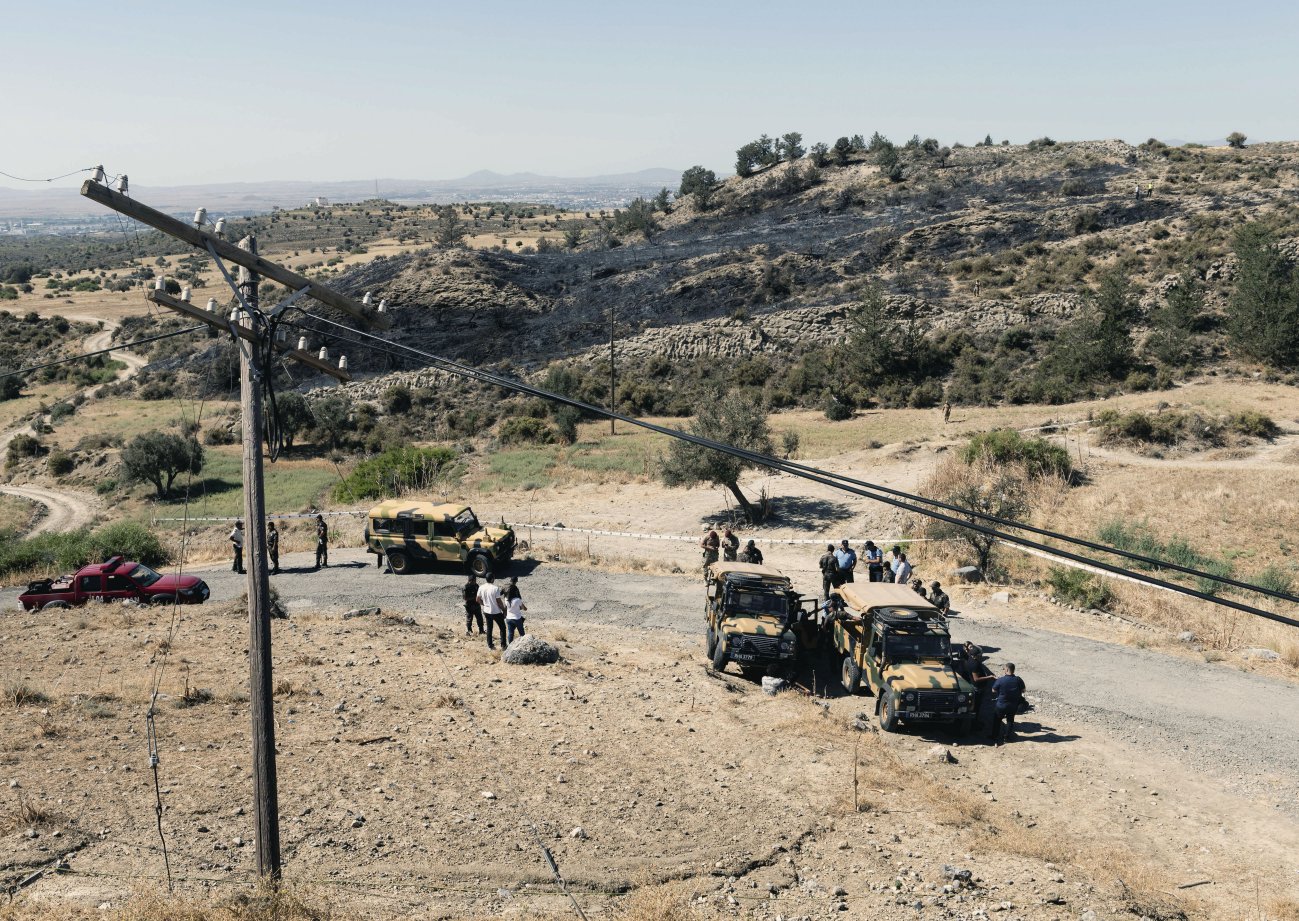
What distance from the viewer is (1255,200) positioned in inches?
2633

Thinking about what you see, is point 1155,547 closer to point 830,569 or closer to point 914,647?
point 830,569

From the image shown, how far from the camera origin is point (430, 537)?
25109mm

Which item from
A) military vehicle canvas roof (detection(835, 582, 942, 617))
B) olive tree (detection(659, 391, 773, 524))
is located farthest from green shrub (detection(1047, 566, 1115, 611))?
olive tree (detection(659, 391, 773, 524))

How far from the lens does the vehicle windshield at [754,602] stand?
17.5 meters

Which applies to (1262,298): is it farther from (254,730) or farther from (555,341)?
(254,730)

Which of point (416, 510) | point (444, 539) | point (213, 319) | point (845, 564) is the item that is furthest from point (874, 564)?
point (213, 319)

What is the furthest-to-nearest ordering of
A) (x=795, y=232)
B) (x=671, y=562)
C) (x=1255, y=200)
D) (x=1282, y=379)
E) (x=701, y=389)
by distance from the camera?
(x=795, y=232)
(x=1255, y=200)
(x=701, y=389)
(x=1282, y=379)
(x=671, y=562)

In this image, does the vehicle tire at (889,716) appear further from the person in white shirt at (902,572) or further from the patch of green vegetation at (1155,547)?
the patch of green vegetation at (1155,547)

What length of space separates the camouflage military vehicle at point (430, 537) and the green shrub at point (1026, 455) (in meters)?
17.5

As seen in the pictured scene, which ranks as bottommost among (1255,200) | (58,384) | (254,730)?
(58,384)

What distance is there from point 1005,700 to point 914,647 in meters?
1.57

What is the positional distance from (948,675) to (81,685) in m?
14.0

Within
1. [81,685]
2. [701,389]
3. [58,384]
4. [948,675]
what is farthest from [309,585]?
[58,384]

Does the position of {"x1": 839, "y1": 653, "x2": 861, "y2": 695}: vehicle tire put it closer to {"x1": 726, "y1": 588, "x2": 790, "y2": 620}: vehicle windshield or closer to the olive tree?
{"x1": 726, "y1": 588, "x2": 790, "y2": 620}: vehicle windshield
